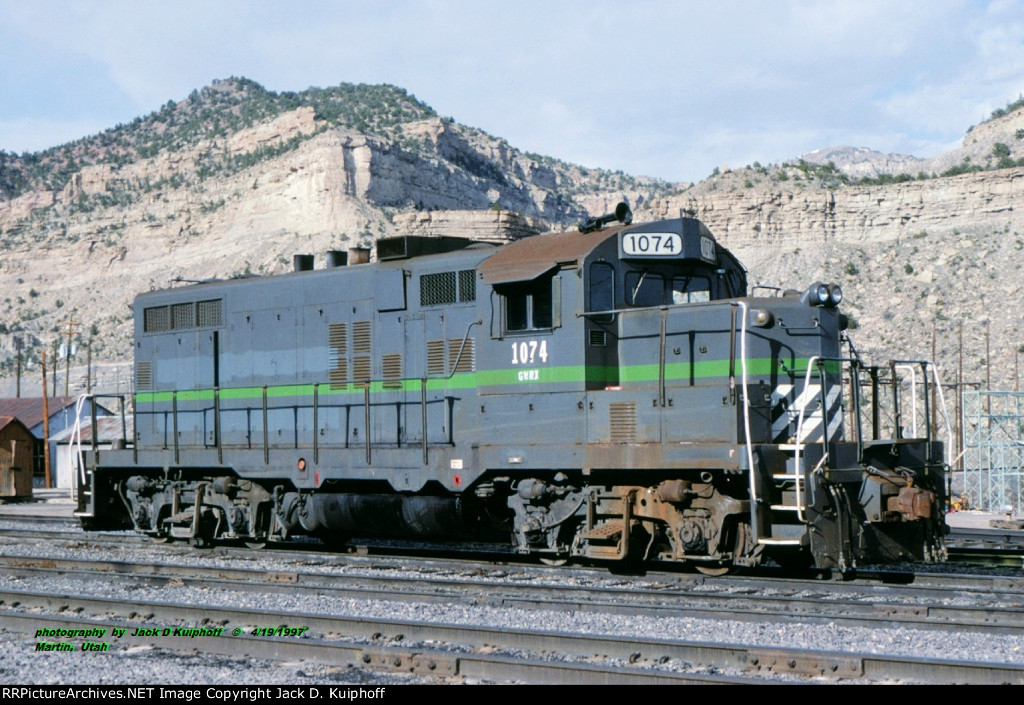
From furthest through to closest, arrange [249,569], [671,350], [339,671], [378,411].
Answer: [378,411] → [249,569] → [671,350] → [339,671]

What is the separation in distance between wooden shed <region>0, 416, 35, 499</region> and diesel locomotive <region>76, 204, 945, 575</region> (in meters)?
19.7

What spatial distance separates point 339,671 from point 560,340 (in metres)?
4.77

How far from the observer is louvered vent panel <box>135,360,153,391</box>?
1540 cm

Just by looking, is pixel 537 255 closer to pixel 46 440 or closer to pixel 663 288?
pixel 663 288

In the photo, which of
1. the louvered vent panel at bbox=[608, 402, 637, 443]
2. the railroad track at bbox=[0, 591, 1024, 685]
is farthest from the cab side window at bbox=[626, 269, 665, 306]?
the railroad track at bbox=[0, 591, 1024, 685]

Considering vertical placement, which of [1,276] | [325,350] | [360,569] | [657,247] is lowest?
[360,569]

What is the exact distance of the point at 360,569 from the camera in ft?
40.4

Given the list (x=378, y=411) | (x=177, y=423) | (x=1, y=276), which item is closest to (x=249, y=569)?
(x=378, y=411)

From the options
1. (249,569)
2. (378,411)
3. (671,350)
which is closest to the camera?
(671,350)

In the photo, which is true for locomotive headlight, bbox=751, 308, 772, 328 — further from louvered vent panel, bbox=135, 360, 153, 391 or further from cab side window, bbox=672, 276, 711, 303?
louvered vent panel, bbox=135, 360, 153, 391

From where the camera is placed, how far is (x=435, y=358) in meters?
12.1

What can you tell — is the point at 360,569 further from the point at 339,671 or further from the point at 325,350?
the point at 339,671

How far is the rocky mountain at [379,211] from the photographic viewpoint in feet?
201

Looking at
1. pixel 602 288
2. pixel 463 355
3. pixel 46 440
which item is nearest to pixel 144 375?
pixel 463 355
